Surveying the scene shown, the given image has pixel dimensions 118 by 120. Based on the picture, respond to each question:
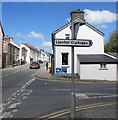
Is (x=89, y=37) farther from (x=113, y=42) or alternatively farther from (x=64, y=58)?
(x=113, y=42)

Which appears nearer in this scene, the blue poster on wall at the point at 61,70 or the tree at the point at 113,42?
the blue poster on wall at the point at 61,70

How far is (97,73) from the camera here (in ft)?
58.1

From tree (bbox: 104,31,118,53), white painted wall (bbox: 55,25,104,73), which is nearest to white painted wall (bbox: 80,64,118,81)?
white painted wall (bbox: 55,25,104,73)

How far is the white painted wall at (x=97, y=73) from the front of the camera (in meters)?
17.7

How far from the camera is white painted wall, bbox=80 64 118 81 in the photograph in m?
17.7

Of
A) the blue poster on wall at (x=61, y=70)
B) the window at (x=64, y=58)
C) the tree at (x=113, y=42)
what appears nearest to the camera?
the blue poster on wall at (x=61, y=70)

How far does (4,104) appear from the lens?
6.88 m

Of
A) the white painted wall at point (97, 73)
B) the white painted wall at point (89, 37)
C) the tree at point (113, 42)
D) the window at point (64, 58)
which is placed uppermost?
the tree at point (113, 42)

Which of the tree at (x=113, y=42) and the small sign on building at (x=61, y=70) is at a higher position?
the tree at (x=113, y=42)

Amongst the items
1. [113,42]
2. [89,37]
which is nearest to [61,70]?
[89,37]

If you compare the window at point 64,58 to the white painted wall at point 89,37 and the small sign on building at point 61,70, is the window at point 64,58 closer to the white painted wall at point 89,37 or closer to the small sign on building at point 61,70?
the small sign on building at point 61,70

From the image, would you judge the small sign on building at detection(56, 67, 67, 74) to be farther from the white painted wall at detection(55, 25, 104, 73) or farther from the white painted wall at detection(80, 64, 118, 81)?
the white painted wall at detection(80, 64, 118, 81)

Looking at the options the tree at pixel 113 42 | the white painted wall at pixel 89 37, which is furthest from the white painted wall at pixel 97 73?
the tree at pixel 113 42

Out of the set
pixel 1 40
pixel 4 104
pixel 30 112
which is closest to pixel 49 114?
pixel 30 112
